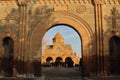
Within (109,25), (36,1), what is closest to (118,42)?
(109,25)

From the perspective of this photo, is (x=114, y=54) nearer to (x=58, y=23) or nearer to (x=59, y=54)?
(x=58, y=23)

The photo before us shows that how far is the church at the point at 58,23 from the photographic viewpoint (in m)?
16.8

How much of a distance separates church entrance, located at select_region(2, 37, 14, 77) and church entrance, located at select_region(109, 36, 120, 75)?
6486 mm

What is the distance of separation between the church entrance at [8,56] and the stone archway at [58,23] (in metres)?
1.61

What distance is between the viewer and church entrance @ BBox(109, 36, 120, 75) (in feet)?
56.3

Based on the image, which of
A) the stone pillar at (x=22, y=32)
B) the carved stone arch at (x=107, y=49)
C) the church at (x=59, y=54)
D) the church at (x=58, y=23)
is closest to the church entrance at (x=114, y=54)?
the church at (x=58, y=23)

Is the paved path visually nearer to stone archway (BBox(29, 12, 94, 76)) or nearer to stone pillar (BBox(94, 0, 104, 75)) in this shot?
stone pillar (BBox(94, 0, 104, 75))

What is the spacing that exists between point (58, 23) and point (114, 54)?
4155 millimetres

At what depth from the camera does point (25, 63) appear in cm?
1666

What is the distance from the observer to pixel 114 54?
57.1ft

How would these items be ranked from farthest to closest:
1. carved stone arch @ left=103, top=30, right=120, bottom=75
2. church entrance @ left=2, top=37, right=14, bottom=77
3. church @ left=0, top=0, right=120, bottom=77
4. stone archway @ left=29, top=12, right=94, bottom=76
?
church entrance @ left=2, top=37, right=14, bottom=77 < stone archway @ left=29, top=12, right=94, bottom=76 < church @ left=0, top=0, right=120, bottom=77 < carved stone arch @ left=103, top=30, right=120, bottom=75

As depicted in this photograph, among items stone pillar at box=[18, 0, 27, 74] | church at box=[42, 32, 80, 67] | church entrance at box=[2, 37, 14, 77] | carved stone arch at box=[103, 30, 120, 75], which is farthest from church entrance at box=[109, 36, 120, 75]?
church at box=[42, 32, 80, 67]

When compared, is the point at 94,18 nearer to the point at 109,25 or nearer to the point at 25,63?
the point at 109,25

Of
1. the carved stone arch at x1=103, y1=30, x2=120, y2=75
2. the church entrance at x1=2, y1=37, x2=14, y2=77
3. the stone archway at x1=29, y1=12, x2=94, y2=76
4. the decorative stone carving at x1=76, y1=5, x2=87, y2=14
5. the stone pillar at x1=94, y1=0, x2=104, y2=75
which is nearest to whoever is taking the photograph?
the stone pillar at x1=94, y1=0, x2=104, y2=75
